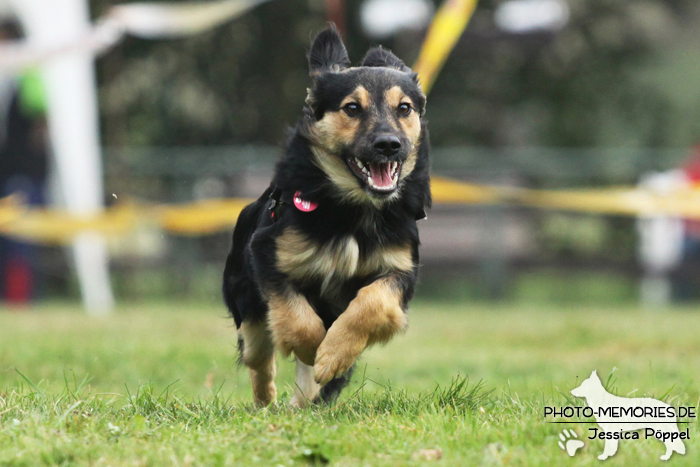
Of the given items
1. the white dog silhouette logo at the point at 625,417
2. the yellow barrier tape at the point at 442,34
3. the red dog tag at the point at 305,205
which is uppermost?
the yellow barrier tape at the point at 442,34

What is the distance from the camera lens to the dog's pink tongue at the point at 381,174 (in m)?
4.02

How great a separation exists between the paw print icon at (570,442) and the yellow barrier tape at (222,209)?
27.1 ft

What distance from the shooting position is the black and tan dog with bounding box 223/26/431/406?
3.84m

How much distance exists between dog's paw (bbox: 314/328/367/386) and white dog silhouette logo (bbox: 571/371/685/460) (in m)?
0.86

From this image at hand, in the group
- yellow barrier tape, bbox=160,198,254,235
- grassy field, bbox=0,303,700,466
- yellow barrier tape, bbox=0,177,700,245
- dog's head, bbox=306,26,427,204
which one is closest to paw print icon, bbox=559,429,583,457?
grassy field, bbox=0,303,700,466

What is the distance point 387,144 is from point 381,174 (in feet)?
0.57

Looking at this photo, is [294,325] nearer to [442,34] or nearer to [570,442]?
[570,442]

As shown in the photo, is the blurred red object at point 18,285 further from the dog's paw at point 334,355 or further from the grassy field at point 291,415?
the dog's paw at point 334,355

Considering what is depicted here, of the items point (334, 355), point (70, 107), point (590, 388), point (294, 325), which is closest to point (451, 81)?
point (70, 107)

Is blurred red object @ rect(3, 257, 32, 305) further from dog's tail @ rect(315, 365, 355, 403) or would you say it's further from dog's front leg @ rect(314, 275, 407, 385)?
dog's front leg @ rect(314, 275, 407, 385)

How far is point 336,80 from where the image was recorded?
13.9ft

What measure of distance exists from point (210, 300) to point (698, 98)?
1045 centimetres

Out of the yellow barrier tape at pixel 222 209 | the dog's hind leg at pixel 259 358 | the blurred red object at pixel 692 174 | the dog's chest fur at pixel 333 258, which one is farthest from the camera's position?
the blurred red object at pixel 692 174

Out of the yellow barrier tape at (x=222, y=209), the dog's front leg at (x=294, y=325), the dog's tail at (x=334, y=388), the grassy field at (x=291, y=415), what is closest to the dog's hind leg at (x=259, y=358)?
the grassy field at (x=291, y=415)
